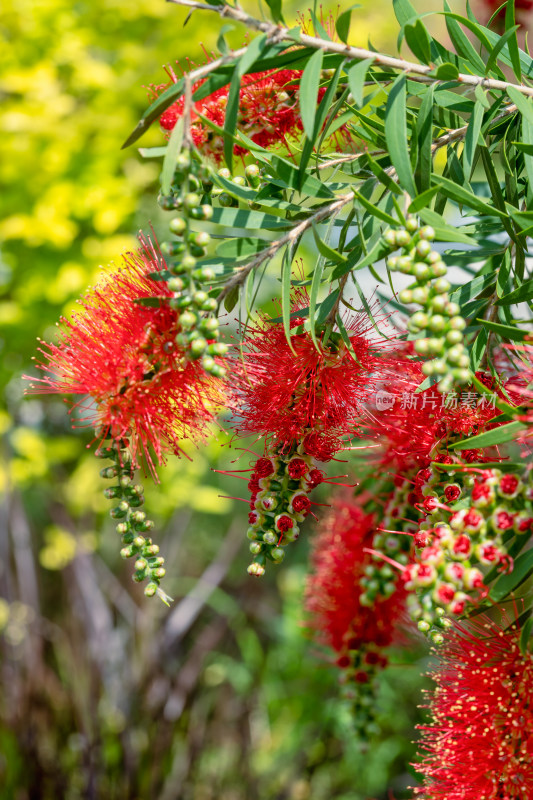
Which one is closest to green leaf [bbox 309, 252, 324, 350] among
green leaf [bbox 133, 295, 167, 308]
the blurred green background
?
green leaf [bbox 133, 295, 167, 308]

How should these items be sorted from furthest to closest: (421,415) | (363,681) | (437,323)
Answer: (363,681) → (421,415) → (437,323)

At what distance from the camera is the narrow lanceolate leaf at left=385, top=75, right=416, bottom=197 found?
442 millimetres

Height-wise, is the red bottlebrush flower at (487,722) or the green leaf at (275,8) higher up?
the green leaf at (275,8)

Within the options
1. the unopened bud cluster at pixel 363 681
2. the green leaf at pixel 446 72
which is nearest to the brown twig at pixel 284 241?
the green leaf at pixel 446 72

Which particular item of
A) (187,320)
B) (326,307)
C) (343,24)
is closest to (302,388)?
(326,307)

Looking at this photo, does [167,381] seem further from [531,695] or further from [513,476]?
[531,695]

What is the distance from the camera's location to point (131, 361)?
0.49 meters

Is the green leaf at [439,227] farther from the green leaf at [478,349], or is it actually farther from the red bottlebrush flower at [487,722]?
the red bottlebrush flower at [487,722]

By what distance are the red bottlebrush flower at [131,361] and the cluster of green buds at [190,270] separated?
61mm

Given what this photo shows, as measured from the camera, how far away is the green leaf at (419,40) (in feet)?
1.50

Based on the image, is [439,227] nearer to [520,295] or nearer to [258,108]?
[520,295]

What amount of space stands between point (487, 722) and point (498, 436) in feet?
0.91

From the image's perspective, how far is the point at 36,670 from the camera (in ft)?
Result: 5.74

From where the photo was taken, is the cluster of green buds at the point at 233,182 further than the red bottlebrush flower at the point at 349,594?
No
